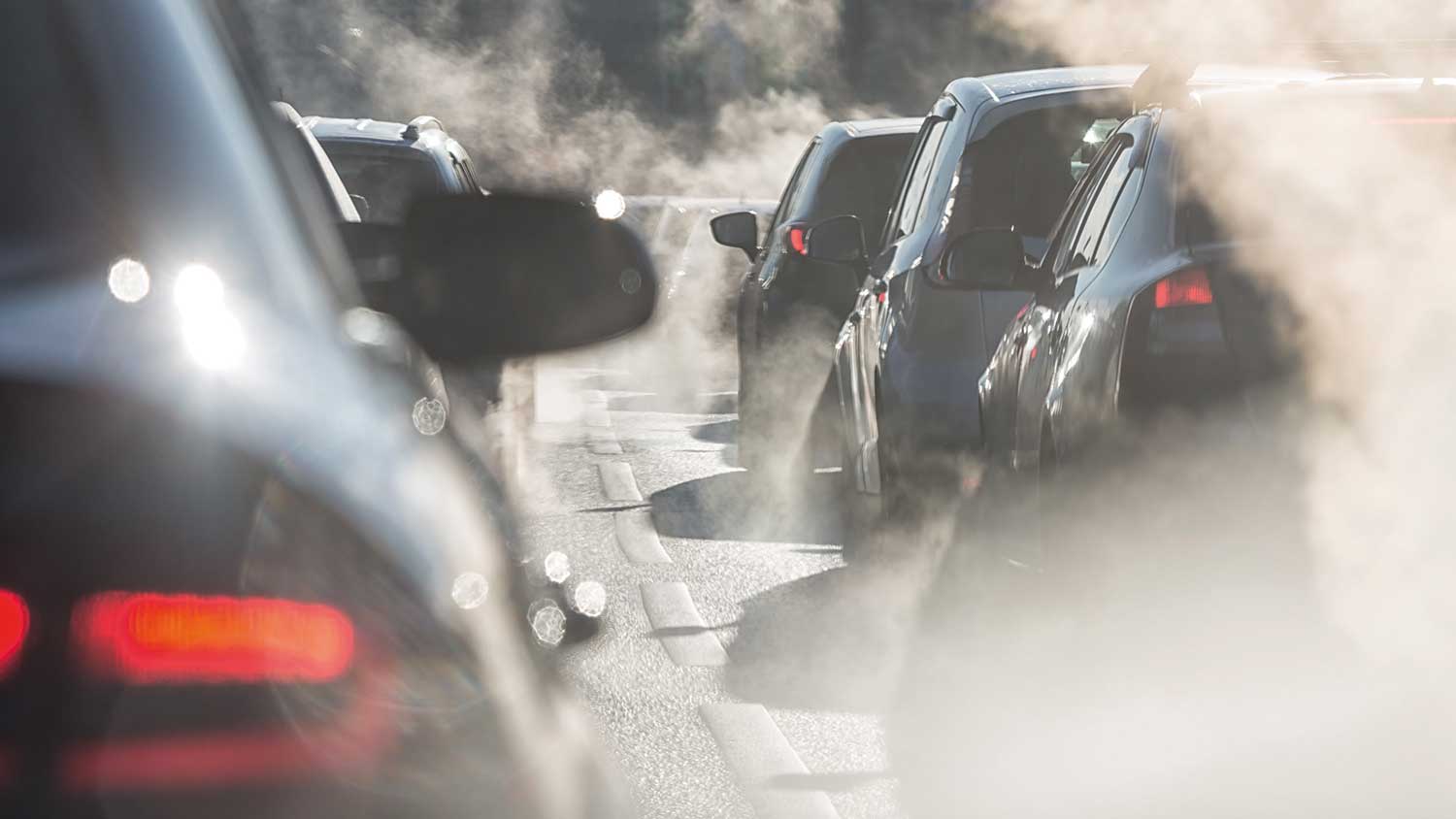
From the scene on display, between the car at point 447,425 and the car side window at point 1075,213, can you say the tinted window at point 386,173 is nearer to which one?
the car side window at point 1075,213

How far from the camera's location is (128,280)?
160 centimetres

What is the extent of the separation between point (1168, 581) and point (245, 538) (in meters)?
3.69

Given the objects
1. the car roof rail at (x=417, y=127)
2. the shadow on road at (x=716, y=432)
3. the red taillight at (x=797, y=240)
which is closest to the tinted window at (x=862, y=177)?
the red taillight at (x=797, y=240)

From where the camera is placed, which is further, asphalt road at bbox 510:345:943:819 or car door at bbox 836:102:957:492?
car door at bbox 836:102:957:492

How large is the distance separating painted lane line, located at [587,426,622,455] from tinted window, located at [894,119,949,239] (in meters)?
4.94

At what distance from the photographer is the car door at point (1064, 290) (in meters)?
5.69

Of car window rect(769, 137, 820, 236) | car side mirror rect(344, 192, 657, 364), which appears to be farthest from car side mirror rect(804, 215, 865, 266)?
car side mirror rect(344, 192, 657, 364)

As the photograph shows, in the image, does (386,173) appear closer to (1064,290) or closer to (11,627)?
(1064,290)

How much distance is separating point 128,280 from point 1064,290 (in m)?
4.44

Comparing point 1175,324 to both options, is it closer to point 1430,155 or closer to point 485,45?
point 1430,155

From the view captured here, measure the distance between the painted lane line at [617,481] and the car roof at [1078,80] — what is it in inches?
135

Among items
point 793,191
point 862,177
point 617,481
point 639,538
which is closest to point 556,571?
point 639,538

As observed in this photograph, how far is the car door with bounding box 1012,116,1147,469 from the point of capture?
5691mm

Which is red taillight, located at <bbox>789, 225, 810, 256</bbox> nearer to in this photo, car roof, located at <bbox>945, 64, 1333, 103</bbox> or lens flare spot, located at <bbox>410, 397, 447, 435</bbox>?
car roof, located at <bbox>945, 64, 1333, 103</bbox>
